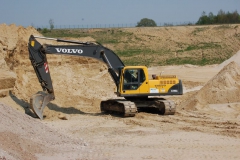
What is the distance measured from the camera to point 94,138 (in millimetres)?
14023

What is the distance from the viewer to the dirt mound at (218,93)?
20.2m

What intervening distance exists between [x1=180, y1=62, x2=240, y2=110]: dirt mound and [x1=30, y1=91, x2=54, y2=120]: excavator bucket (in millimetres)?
5615

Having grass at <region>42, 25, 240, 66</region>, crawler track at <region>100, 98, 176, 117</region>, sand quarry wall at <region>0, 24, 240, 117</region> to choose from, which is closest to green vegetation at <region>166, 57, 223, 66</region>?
grass at <region>42, 25, 240, 66</region>

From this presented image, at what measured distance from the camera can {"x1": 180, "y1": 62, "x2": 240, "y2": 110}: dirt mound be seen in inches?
793

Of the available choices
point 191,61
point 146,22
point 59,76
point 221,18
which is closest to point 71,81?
point 59,76

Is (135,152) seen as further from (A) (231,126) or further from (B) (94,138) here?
(A) (231,126)

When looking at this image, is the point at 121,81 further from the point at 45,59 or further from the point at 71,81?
the point at 71,81

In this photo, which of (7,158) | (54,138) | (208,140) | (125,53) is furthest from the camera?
(125,53)

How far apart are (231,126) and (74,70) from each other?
40.4 feet

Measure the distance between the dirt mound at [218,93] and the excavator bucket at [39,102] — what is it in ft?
18.4

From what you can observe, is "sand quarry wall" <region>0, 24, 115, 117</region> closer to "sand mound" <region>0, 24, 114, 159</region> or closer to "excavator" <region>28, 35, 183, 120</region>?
"sand mound" <region>0, 24, 114, 159</region>

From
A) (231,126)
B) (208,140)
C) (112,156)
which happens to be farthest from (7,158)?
(231,126)

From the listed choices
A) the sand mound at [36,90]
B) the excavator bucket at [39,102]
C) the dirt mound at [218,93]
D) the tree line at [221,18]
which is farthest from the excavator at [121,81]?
the tree line at [221,18]

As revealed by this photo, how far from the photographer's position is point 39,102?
57.2 ft
